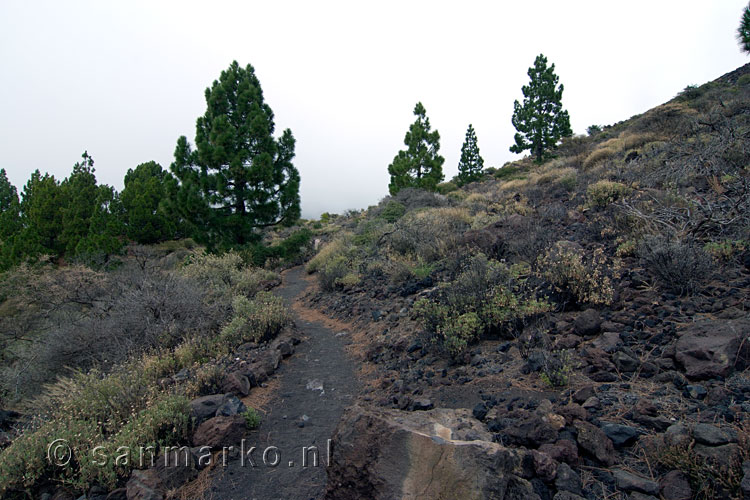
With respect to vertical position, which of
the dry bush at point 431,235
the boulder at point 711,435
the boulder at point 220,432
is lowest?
the boulder at point 711,435

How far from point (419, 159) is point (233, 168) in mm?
13715

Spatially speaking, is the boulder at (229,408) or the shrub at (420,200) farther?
the shrub at (420,200)

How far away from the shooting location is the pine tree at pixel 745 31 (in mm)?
20281

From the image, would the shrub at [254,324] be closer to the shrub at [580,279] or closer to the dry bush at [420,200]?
the shrub at [580,279]

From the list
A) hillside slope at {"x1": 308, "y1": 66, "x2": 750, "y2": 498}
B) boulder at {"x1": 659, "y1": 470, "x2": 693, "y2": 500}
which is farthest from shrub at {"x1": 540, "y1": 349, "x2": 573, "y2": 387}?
boulder at {"x1": 659, "y1": 470, "x2": 693, "y2": 500}

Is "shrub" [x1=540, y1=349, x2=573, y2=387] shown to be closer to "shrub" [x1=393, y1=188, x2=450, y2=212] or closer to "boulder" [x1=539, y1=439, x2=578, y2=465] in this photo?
"boulder" [x1=539, y1=439, x2=578, y2=465]

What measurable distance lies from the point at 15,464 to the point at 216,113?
14808mm

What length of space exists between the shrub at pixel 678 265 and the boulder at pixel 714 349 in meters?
1.02

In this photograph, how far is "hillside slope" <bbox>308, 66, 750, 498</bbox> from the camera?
236 centimetres

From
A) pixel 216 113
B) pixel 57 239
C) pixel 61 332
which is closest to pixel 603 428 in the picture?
pixel 61 332

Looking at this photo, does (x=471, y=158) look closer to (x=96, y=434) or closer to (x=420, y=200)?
(x=420, y=200)

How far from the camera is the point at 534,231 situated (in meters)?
7.36

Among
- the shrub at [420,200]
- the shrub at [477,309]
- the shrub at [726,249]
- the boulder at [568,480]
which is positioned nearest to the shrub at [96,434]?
the shrub at [477,309]

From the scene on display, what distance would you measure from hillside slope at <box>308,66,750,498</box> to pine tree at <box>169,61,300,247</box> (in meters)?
8.70
